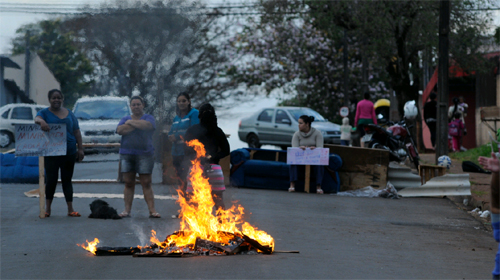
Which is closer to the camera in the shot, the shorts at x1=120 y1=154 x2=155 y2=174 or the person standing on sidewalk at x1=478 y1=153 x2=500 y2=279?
the person standing on sidewalk at x1=478 y1=153 x2=500 y2=279

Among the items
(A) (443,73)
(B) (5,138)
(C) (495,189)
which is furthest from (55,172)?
(B) (5,138)

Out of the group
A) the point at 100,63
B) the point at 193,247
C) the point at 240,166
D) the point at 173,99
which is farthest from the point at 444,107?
the point at 193,247

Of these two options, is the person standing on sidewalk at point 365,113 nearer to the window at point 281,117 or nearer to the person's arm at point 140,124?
the window at point 281,117

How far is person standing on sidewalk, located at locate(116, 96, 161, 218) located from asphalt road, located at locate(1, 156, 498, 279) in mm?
571

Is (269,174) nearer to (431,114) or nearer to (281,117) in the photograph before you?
(431,114)

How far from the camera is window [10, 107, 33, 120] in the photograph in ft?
92.0

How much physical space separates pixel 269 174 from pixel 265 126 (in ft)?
36.2

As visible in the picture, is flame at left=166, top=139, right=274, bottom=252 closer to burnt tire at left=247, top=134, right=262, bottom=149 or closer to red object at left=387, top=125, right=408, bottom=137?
red object at left=387, top=125, right=408, bottom=137

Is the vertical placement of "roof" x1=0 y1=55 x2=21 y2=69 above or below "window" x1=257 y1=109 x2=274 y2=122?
above

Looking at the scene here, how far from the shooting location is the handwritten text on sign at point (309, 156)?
13.2 m

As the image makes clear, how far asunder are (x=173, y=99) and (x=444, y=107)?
951 centimetres

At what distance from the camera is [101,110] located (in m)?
19.5

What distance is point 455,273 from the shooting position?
6.00 m

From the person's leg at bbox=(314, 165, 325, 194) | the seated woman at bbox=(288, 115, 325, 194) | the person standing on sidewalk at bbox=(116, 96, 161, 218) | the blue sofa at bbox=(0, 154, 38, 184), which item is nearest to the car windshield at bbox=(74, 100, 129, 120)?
the blue sofa at bbox=(0, 154, 38, 184)
